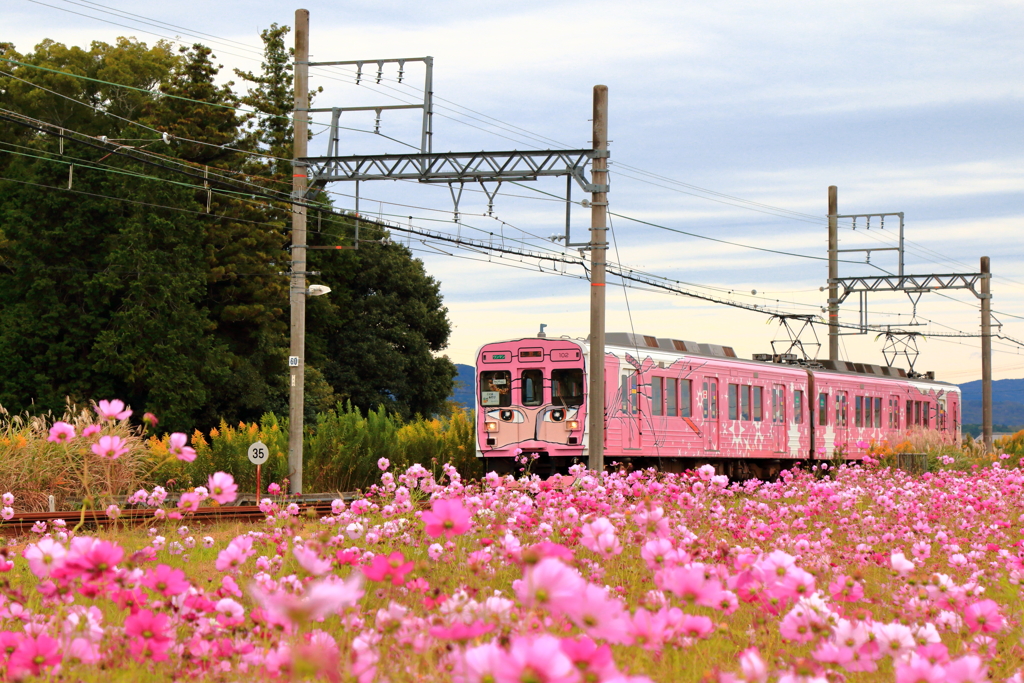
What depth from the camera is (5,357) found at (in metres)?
31.4

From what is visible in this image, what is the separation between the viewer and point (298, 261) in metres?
20.0

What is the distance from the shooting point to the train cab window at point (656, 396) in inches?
822

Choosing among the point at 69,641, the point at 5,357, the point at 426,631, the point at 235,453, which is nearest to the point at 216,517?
the point at 235,453

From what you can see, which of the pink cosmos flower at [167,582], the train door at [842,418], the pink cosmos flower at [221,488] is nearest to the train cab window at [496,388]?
the train door at [842,418]

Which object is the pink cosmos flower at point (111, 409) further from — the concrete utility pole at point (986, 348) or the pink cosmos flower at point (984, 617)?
the concrete utility pole at point (986, 348)

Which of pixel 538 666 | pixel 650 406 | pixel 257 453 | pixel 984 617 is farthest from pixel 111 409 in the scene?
pixel 650 406

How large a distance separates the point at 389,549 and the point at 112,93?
3515cm

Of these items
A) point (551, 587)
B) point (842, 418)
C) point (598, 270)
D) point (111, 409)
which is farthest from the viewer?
point (842, 418)

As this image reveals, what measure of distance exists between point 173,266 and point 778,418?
18045mm

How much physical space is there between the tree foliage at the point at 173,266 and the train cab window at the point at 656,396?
39.4ft

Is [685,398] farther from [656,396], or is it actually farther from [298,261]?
[298,261]

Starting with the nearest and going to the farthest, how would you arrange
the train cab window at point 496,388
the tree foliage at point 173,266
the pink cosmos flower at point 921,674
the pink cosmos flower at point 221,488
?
1. the pink cosmos flower at point 921,674
2. the pink cosmos flower at point 221,488
3. the train cab window at point 496,388
4. the tree foliage at point 173,266

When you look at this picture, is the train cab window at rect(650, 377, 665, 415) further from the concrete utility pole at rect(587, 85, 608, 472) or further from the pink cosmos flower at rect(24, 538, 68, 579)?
the pink cosmos flower at rect(24, 538, 68, 579)

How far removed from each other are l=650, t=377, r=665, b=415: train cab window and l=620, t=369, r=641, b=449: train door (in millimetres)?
355
